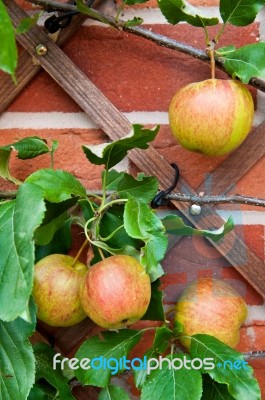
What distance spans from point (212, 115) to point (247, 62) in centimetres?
9

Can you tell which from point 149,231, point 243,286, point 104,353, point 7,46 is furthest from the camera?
point 243,286

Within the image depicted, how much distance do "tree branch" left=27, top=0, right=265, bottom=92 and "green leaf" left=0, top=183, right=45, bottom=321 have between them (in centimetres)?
33

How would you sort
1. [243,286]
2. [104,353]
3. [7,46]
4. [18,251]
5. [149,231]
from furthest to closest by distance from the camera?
[243,286]
[104,353]
[149,231]
[18,251]
[7,46]

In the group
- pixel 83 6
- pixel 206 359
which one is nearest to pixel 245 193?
pixel 206 359

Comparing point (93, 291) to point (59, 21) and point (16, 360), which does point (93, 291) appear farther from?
point (59, 21)

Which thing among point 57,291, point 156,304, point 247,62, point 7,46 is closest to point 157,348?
point 156,304

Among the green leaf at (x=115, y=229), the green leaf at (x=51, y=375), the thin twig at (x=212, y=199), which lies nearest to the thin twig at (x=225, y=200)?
the thin twig at (x=212, y=199)

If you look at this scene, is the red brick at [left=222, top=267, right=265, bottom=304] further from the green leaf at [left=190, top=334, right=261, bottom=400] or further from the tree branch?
the tree branch

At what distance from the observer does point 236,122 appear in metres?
0.77

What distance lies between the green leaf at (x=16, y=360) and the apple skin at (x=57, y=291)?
44 mm

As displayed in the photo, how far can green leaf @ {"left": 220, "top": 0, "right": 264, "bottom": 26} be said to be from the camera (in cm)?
→ 78

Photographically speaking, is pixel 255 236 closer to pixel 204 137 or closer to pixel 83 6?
pixel 204 137

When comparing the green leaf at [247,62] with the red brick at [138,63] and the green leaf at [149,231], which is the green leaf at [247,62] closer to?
the red brick at [138,63]

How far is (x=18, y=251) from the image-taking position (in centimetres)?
60
